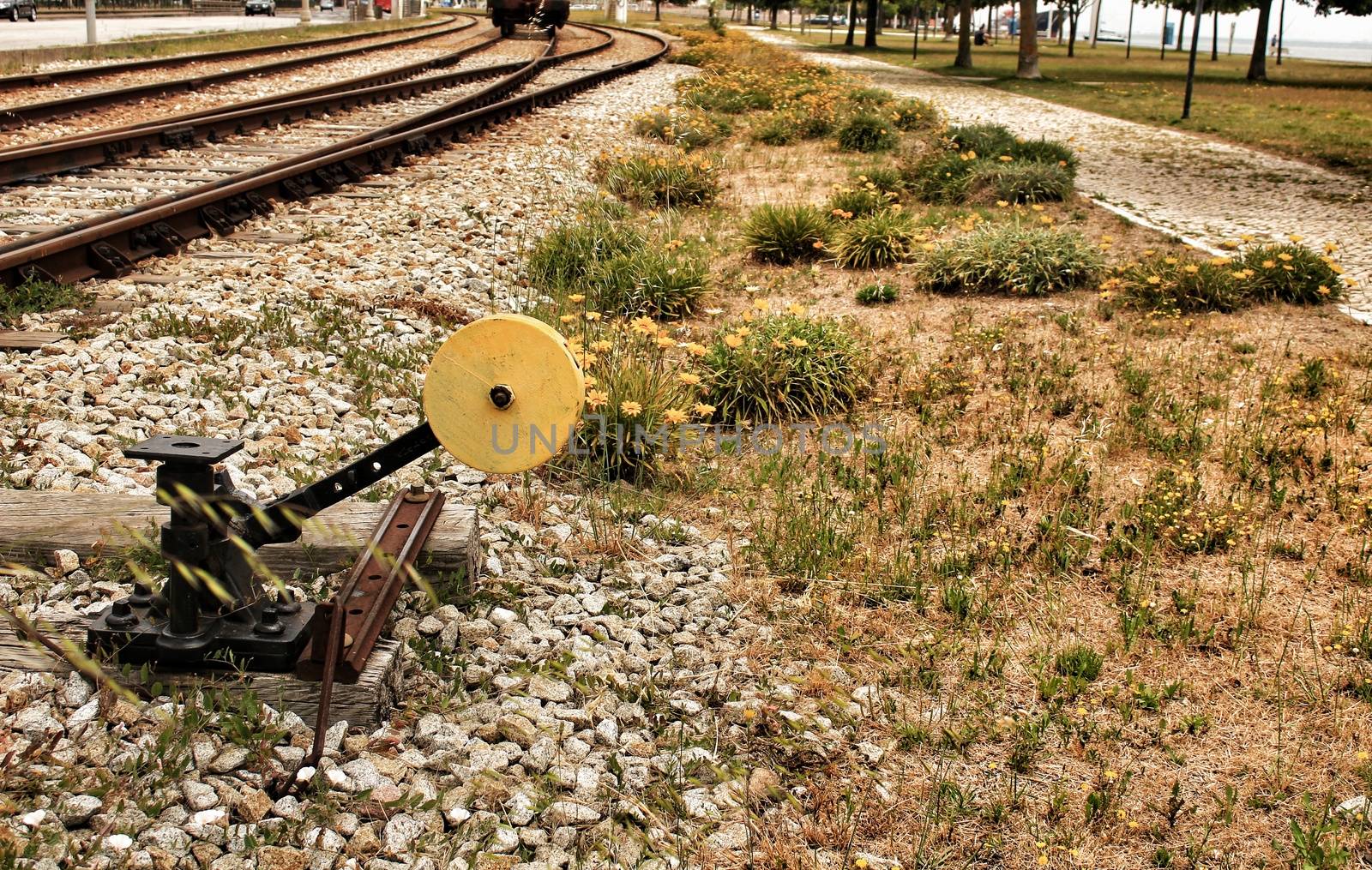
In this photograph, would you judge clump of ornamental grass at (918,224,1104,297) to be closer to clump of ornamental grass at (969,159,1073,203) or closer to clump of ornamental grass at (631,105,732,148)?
clump of ornamental grass at (969,159,1073,203)

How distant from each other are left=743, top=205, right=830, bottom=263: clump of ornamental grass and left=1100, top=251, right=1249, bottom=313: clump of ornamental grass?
2.04 metres

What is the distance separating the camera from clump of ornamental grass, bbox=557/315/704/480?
4516 mm

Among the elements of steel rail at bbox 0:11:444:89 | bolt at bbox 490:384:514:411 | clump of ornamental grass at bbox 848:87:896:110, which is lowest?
bolt at bbox 490:384:514:411

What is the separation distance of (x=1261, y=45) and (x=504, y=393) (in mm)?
36984

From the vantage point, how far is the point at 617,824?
2.60 meters

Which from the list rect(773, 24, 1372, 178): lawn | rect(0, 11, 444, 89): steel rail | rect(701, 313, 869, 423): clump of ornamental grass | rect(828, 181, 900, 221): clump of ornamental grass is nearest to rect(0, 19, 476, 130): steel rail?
rect(0, 11, 444, 89): steel rail

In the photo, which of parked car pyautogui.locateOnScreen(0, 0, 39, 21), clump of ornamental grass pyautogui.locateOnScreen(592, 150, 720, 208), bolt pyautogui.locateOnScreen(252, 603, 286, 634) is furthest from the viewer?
parked car pyautogui.locateOnScreen(0, 0, 39, 21)

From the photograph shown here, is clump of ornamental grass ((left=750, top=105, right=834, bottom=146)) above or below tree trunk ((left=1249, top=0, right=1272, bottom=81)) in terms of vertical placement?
below

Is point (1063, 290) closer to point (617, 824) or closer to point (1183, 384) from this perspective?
point (1183, 384)

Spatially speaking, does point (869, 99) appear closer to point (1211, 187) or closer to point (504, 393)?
point (1211, 187)

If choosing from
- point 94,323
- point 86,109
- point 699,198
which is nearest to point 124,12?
point 86,109

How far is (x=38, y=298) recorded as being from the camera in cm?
575

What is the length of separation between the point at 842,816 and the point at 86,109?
13125mm

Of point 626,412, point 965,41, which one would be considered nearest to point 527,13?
point 965,41
